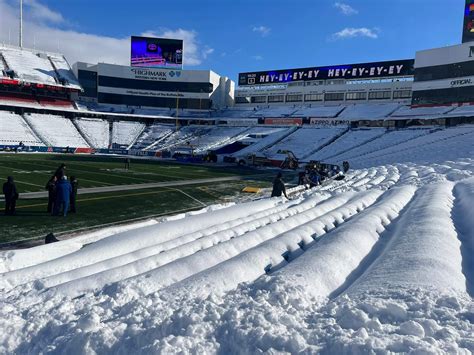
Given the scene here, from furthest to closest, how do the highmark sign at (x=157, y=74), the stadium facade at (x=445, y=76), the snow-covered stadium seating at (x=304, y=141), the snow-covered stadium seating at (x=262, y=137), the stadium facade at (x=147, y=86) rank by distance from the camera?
the highmark sign at (x=157, y=74), the stadium facade at (x=147, y=86), the snow-covered stadium seating at (x=262, y=137), the stadium facade at (x=445, y=76), the snow-covered stadium seating at (x=304, y=141)

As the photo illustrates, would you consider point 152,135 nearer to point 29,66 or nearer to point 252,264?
point 29,66

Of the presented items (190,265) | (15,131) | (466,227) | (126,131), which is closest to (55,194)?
(190,265)

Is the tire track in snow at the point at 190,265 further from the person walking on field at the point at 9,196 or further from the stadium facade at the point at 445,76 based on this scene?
the stadium facade at the point at 445,76

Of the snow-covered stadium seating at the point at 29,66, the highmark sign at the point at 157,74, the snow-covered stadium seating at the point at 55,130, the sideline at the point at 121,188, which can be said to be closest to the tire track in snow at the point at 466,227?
the sideline at the point at 121,188

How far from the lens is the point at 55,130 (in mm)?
53906

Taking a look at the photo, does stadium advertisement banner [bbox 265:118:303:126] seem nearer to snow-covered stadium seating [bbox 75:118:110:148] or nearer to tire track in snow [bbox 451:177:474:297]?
snow-covered stadium seating [bbox 75:118:110:148]

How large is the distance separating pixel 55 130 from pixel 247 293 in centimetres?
5766

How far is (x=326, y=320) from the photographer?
138 inches

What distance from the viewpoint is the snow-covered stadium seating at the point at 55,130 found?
5088cm

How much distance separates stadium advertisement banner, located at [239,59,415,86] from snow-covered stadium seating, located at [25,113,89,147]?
1274 inches

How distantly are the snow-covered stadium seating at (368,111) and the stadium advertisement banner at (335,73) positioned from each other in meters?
5.33

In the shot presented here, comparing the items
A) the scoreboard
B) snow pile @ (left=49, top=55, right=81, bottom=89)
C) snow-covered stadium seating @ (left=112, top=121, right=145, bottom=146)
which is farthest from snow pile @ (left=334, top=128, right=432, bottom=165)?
snow pile @ (left=49, top=55, right=81, bottom=89)

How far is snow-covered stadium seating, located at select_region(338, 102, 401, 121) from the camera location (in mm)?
51591

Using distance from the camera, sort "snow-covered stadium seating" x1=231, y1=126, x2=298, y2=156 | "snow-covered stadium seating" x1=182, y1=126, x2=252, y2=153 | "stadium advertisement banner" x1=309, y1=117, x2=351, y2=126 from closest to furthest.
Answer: "snow-covered stadium seating" x1=231, y1=126, x2=298, y2=156 < "stadium advertisement banner" x1=309, y1=117, x2=351, y2=126 < "snow-covered stadium seating" x1=182, y1=126, x2=252, y2=153
